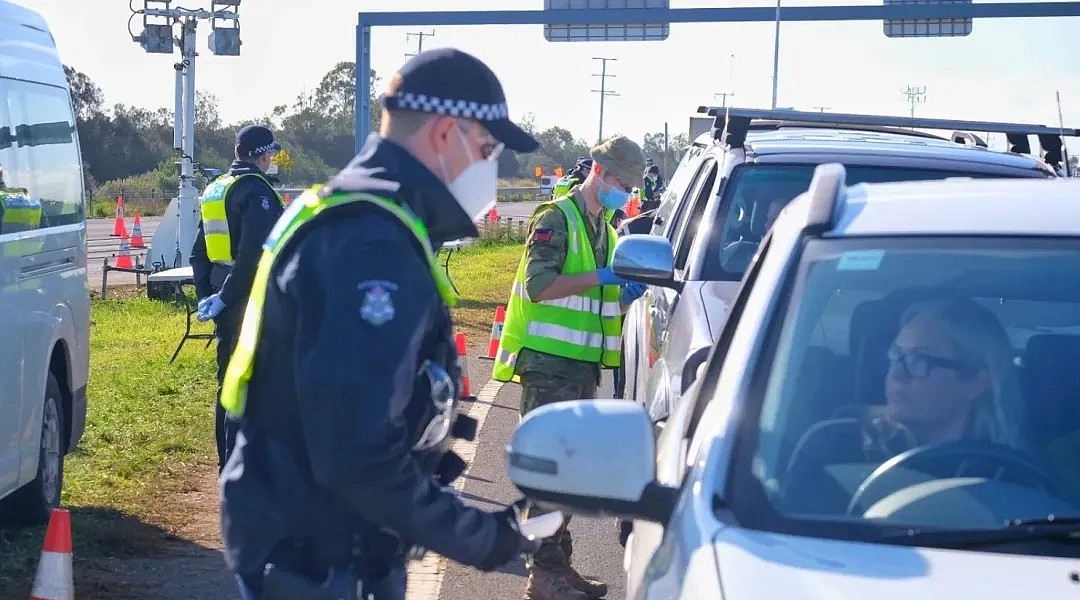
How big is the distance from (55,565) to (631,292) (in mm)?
2820

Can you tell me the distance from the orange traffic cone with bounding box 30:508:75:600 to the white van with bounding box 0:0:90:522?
147 cm

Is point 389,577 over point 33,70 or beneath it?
beneath

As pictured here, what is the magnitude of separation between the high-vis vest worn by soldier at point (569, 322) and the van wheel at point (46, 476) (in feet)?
7.73

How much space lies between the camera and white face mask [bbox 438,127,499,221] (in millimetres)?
2999

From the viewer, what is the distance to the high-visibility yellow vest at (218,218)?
804cm

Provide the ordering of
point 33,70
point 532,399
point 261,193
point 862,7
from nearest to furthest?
point 532,399 → point 33,70 → point 261,193 → point 862,7

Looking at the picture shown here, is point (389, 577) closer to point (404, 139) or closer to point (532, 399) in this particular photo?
point (404, 139)

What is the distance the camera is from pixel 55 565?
16.2ft

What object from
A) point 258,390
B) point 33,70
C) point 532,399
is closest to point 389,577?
point 258,390

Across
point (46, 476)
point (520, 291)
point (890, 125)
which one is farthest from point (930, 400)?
point (46, 476)

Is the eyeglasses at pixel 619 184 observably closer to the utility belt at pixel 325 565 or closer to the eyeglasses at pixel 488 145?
the eyeglasses at pixel 488 145

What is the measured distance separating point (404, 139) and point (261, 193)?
16.9 feet

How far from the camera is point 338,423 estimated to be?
8.69 feet

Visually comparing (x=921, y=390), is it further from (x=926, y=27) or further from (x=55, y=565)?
(x=926, y=27)
